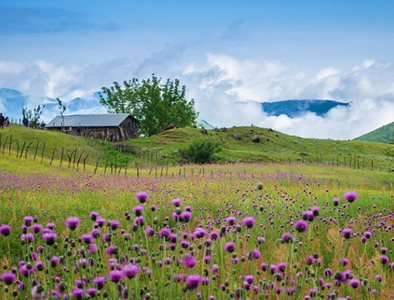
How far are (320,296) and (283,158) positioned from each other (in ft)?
172

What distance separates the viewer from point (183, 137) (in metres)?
64.8

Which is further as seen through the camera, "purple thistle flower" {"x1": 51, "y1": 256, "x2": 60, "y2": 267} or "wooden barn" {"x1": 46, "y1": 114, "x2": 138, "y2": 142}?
"wooden barn" {"x1": 46, "y1": 114, "x2": 138, "y2": 142}

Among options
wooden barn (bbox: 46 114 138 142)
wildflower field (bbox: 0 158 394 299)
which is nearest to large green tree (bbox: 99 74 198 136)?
wooden barn (bbox: 46 114 138 142)

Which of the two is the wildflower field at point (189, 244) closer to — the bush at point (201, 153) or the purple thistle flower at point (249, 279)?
the purple thistle flower at point (249, 279)

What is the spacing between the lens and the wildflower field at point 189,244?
4.48 meters

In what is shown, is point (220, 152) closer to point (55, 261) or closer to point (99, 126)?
point (99, 126)

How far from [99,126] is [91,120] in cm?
250

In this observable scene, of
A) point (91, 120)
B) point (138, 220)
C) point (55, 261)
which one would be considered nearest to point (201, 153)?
point (91, 120)

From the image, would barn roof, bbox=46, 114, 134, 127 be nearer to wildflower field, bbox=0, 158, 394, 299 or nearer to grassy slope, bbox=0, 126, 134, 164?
grassy slope, bbox=0, 126, 134, 164

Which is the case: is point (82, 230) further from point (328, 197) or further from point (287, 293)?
point (328, 197)

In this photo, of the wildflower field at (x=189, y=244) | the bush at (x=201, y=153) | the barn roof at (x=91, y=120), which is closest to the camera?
the wildflower field at (x=189, y=244)

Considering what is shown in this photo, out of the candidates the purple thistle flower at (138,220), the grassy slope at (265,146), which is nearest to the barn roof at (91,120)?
the grassy slope at (265,146)

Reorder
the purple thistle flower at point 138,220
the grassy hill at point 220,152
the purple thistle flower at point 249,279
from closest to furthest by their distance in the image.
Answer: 1. the purple thistle flower at point 249,279
2. the purple thistle flower at point 138,220
3. the grassy hill at point 220,152

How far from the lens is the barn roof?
7694 centimetres
